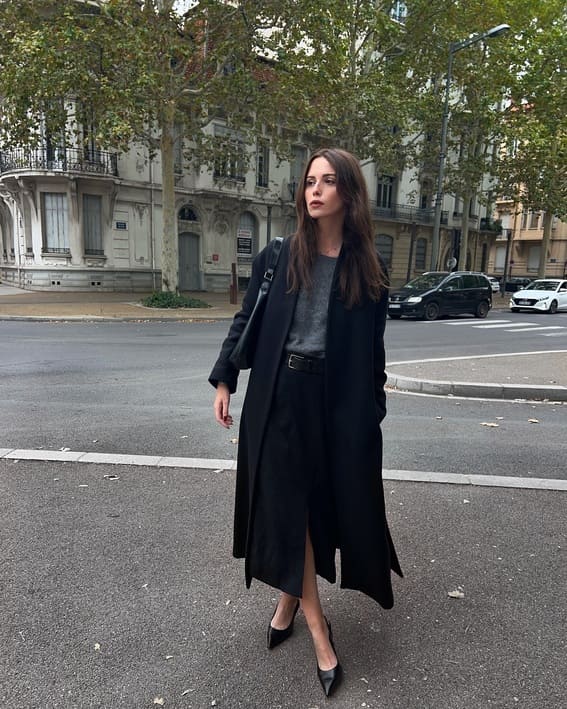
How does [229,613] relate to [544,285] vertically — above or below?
below

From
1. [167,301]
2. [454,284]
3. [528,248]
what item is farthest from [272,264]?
[528,248]

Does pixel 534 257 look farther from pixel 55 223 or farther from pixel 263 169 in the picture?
pixel 55 223

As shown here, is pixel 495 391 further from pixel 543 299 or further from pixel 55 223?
pixel 55 223

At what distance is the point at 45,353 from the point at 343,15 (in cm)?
1523

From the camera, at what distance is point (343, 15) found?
58.2 feet

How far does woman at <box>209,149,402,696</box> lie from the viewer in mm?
2098

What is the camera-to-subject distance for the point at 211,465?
430cm

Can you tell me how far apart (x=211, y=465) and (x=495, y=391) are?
4388mm

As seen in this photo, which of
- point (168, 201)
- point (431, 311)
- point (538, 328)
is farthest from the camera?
point (431, 311)

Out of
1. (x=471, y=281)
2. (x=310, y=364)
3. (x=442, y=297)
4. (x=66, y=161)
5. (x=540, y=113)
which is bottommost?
(x=442, y=297)

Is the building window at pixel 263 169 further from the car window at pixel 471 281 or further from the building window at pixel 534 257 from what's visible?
the building window at pixel 534 257

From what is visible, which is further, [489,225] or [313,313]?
[489,225]

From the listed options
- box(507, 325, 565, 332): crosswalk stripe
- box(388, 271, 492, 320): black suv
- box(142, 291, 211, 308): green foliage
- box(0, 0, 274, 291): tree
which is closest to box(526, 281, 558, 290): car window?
box(388, 271, 492, 320): black suv

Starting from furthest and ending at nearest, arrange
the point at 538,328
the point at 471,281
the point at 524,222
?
the point at 524,222 → the point at 471,281 → the point at 538,328
